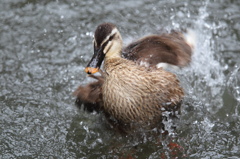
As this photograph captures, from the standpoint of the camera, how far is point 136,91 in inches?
165

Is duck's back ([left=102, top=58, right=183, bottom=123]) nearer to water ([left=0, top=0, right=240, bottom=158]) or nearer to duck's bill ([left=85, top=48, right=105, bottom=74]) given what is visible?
duck's bill ([left=85, top=48, right=105, bottom=74])

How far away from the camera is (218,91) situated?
565 centimetres

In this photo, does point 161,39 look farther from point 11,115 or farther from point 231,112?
point 11,115

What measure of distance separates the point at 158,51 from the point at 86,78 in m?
1.63

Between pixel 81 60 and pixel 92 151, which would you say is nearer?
pixel 92 151

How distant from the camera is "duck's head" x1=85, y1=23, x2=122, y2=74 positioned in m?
3.95

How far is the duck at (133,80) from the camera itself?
4125 mm

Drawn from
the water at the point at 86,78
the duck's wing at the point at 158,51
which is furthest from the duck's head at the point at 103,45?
the water at the point at 86,78

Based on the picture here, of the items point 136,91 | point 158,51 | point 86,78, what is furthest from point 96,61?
point 86,78

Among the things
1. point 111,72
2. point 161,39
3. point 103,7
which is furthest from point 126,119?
point 103,7

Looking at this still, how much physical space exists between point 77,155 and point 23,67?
6.76 feet

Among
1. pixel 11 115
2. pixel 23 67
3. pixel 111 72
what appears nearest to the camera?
pixel 111 72

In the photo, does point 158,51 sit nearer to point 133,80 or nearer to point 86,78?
point 133,80

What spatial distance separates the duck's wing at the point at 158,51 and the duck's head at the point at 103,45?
38 cm
